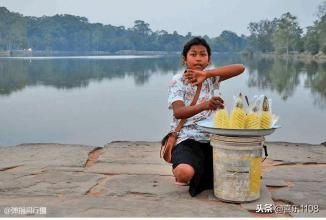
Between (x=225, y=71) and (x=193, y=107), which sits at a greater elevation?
(x=225, y=71)

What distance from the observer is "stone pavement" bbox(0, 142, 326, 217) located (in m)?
3.15

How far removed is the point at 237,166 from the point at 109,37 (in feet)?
384

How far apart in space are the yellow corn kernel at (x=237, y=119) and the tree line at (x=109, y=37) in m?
74.1

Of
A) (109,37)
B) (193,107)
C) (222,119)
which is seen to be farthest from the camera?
(109,37)

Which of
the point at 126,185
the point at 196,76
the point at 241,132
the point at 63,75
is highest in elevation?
the point at 196,76

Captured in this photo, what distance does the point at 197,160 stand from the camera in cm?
355

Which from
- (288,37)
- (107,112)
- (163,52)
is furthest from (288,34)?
(107,112)

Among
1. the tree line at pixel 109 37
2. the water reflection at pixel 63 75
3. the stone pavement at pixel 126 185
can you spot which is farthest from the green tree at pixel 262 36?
the stone pavement at pixel 126 185

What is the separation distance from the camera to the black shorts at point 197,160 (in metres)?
3.51

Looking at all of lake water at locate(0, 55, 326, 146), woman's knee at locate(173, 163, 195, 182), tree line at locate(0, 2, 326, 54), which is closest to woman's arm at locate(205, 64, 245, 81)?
woman's knee at locate(173, 163, 195, 182)

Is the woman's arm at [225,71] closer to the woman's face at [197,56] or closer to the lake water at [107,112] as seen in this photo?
the woman's face at [197,56]

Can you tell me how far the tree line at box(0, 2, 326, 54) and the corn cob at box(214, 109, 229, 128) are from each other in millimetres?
74097

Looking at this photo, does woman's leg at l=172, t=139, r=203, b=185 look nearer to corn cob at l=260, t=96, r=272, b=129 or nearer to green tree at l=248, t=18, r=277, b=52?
corn cob at l=260, t=96, r=272, b=129

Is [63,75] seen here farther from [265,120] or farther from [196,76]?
[265,120]
